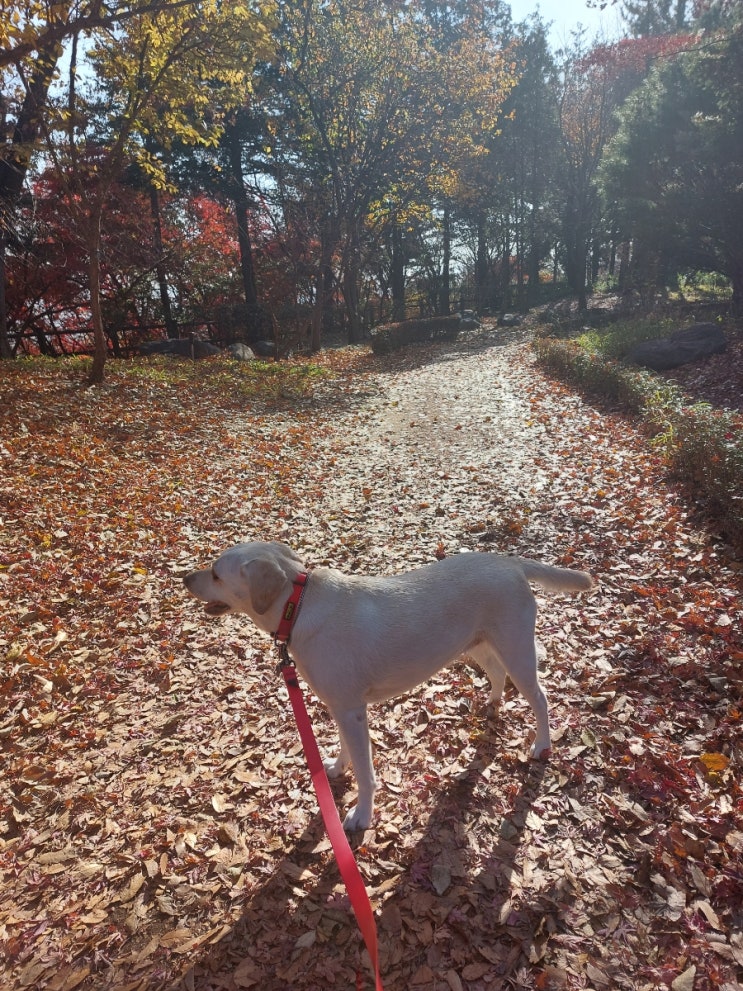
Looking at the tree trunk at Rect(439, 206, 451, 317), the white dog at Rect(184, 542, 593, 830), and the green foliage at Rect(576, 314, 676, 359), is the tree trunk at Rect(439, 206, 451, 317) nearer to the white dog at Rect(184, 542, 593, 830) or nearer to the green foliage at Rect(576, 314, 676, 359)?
the green foliage at Rect(576, 314, 676, 359)

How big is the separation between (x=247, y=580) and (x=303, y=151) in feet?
83.7

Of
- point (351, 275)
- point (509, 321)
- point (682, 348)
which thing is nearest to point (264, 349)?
point (351, 275)

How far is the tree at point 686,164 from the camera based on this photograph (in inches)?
539

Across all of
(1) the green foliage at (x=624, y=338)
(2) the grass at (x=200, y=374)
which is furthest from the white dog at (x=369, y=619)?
(1) the green foliage at (x=624, y=338)

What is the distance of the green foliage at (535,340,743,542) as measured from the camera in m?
6.02

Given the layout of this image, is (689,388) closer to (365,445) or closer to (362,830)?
(365,445)

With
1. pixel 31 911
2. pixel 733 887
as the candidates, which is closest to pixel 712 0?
pixel 733 887

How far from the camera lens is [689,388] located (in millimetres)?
11375

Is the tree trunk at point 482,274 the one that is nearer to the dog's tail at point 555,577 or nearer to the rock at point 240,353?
the rock at point 240,353

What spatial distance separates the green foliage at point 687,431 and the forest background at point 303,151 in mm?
6485

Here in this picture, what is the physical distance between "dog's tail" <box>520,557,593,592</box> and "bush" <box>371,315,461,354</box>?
68.3 ft

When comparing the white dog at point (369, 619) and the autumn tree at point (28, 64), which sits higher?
the autumn tree at point (28, 64)

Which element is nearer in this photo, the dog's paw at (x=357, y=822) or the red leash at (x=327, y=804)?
the red leash at (x=327, y=804)

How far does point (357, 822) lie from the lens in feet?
10.5
